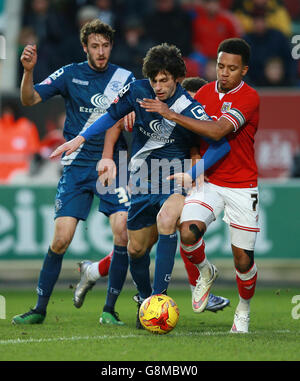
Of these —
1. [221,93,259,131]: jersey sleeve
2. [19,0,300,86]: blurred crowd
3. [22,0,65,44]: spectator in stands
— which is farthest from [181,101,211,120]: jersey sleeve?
[22,0,65,44]: spectator in stands

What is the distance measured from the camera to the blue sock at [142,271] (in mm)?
6809

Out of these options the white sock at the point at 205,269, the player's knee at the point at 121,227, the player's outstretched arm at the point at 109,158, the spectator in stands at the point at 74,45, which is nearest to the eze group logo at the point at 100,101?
the player's outstretched arm at the point at 109,158

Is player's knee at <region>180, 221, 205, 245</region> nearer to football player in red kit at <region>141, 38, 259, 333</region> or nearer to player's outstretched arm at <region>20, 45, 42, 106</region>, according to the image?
football player in red kit at <region>141, 38, 259, 333</region>

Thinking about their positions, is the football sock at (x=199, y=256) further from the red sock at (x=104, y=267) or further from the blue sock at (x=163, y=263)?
the red sock at (x=104, y=267)

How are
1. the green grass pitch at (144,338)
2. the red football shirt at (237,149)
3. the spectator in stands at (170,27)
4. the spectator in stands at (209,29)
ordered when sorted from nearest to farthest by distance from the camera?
the green grass pitch at (144,338), the red football shirt at (237,149), the spectator in stands at (170,27), the spectator in stands at (209,29)

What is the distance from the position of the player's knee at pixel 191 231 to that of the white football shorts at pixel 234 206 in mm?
134

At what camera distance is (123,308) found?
8508 mm

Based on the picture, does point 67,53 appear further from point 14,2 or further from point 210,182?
point 210,182

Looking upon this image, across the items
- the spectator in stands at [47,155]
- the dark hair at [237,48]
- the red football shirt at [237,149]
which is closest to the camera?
the dark hair at [237,48]

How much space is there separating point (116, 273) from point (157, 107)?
1.88 metres

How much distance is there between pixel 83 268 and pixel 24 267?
303cm

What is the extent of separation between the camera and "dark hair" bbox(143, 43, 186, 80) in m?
6.16

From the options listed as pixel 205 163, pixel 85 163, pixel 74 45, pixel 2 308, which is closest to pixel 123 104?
pixel 205 163
